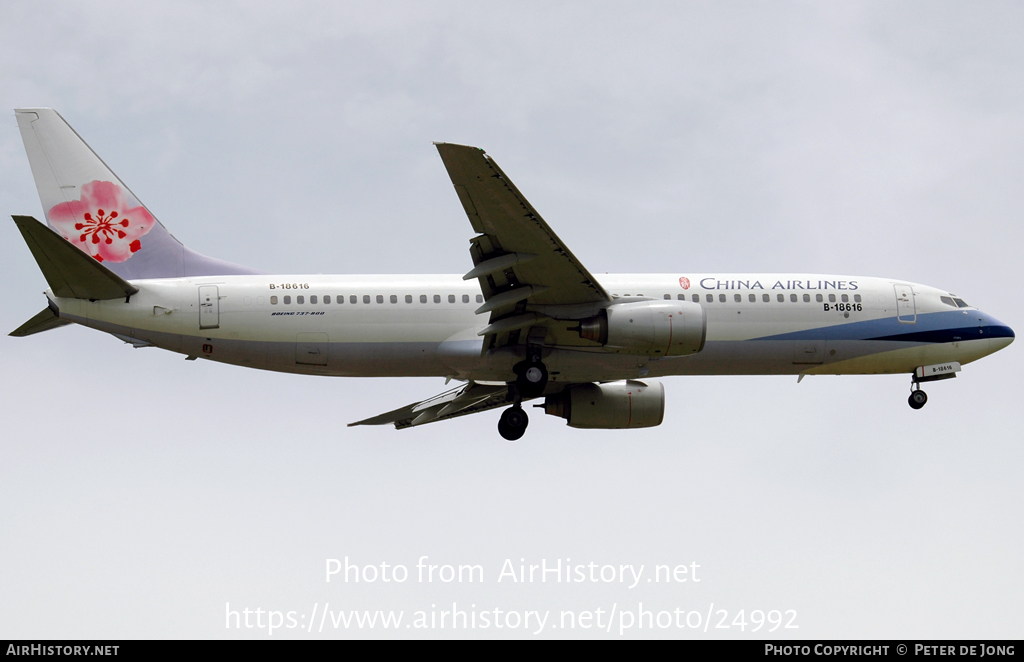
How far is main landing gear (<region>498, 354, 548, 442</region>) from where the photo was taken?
94.9ft

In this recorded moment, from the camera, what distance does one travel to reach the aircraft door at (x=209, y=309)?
28.8 meters

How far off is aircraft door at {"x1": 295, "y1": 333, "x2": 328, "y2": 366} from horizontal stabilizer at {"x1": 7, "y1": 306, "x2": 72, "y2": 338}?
632cm

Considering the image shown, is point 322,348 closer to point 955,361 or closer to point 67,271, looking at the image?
point 67,271

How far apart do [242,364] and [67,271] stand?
5.13 metres

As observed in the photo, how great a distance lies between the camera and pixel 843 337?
103ft

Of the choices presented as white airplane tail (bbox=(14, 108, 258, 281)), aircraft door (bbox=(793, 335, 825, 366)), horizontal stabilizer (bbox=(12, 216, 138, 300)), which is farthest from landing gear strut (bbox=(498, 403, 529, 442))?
horizontal stabilizer (bbox=(12, 216, 138, 300))

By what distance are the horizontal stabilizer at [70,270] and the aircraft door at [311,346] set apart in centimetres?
→ 459

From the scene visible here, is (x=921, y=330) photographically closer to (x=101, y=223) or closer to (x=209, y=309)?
(x=209, y=309)

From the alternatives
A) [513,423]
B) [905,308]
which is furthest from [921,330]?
[513,423]

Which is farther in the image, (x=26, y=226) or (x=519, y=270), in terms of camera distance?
(x=519, y=270)

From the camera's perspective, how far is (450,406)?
33.5 metres

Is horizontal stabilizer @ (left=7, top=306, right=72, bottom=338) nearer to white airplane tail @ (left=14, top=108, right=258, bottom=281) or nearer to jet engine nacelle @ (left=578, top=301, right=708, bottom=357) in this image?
white airplane tail @ (left=14, top=108, right=258, bottom=281)

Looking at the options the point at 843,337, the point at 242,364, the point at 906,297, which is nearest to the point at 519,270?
the point at 242,364
